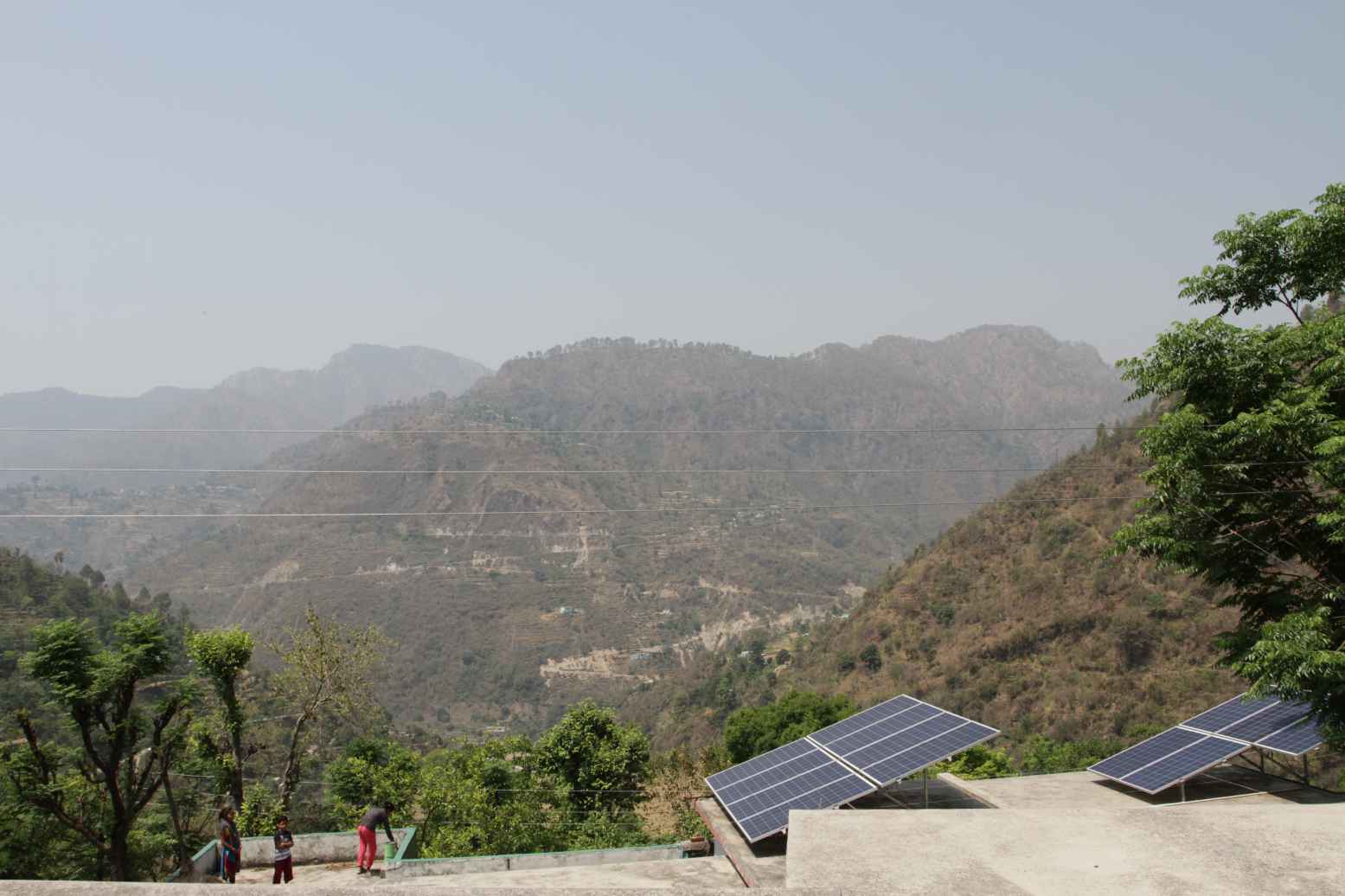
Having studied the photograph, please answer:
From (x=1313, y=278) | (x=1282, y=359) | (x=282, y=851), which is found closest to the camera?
(x=282, y=851)

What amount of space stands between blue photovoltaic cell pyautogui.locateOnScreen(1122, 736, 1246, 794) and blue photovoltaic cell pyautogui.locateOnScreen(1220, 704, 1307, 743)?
0.29 metres

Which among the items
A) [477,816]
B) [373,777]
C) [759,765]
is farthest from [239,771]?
[759,765]

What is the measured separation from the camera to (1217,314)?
13.5m

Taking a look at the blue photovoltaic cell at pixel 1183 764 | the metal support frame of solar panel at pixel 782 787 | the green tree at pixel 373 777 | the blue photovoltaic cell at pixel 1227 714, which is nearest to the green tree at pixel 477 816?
the green tree at pixel 373 777

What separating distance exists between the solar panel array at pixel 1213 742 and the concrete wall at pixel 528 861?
646cm

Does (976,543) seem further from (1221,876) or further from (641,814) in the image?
(1221,876)

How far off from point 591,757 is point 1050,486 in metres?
50.9

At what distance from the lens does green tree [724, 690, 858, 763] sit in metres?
30.8

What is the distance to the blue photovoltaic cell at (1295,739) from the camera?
11.5m

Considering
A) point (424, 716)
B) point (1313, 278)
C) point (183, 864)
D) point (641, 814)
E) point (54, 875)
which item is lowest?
point (424, 716)

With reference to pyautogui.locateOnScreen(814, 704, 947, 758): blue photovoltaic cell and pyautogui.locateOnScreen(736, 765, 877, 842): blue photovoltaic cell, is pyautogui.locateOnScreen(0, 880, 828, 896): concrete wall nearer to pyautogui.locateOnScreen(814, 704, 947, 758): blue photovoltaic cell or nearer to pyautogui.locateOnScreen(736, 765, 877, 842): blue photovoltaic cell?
pyautogui.locateOnScreen(736, 765, 877, 842): blue photovoltaic cell

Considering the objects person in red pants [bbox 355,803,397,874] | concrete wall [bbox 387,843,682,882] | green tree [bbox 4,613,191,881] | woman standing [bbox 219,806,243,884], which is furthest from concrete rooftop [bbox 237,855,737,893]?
green tree [bbox 4,613,191,881]

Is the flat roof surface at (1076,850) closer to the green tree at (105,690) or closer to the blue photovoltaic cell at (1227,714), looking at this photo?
the blue photovoltaic cell at (1227,714)

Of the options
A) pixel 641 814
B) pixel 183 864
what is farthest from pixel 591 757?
pixel 183 864
